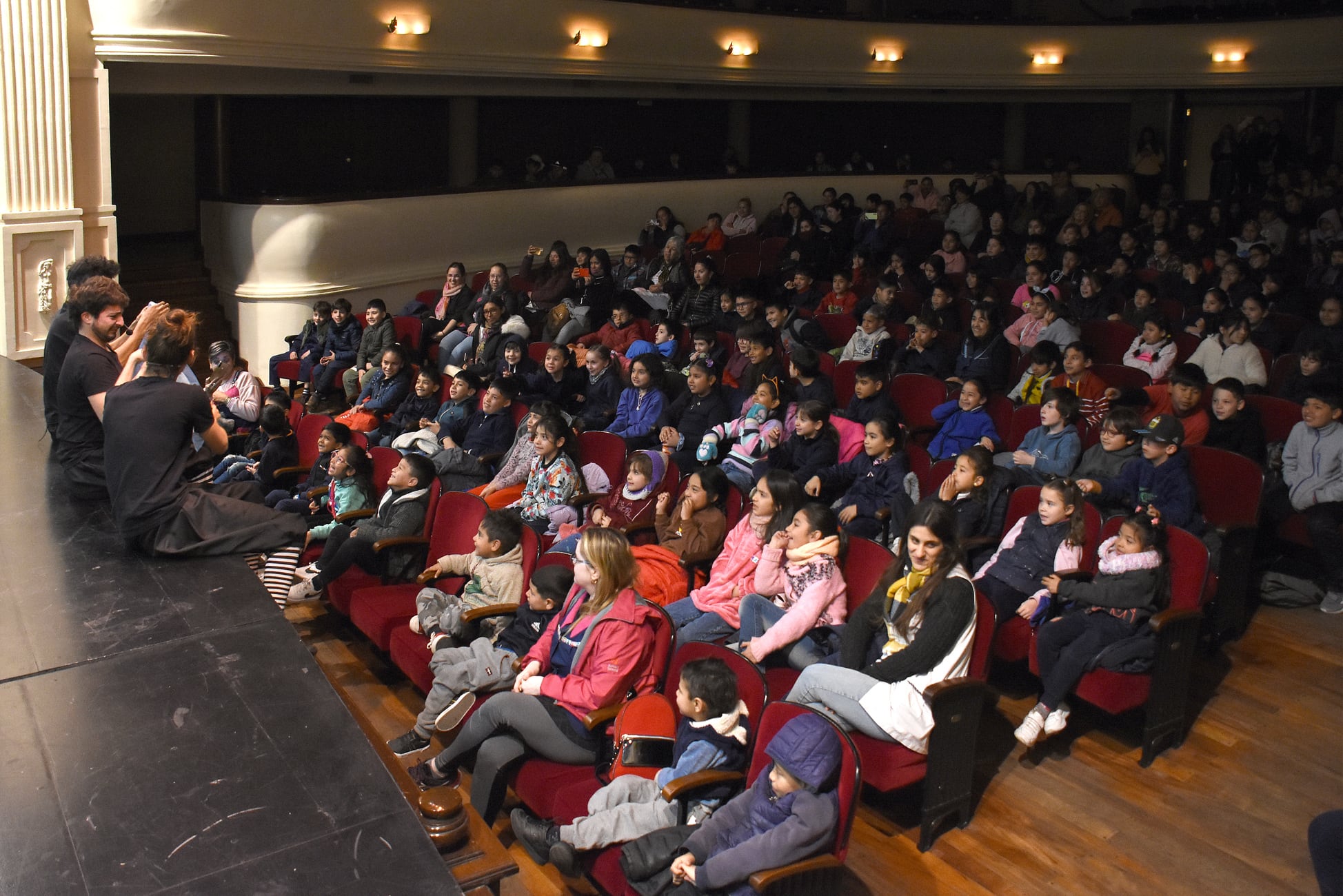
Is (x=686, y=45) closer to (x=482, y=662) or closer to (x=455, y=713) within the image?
(x=482, y=662)

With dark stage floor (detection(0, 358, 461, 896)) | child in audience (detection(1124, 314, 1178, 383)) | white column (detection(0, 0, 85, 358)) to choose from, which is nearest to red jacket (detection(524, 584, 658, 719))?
dark stage floor (detection(0, 358, 461, 896))

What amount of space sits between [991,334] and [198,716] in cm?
461

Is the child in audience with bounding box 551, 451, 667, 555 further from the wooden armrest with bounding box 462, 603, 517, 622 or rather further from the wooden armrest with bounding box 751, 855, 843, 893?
the wooden armrest with bounding box 751, 855, 843, 893

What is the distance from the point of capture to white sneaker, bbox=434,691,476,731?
11.0 feet

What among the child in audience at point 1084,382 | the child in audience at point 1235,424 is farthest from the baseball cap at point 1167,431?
the child in audience at point 1084,382

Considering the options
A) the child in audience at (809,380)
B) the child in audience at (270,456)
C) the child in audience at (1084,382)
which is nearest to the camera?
the child in audience at (1084,382)

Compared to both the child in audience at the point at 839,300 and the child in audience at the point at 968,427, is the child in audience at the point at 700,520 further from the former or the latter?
the child in audience at the point at 839,300

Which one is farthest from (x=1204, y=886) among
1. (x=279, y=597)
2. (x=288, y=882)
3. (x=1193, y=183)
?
(x=1193, y=183)

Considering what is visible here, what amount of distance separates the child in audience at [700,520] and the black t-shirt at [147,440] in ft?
6.05

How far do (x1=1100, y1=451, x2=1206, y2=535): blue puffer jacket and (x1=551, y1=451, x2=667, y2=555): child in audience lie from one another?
167cm

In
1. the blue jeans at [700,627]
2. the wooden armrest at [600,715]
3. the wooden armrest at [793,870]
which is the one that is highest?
the blue jeans at [700,627]

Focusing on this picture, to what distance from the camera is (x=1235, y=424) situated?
4621 mm

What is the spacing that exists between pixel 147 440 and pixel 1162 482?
11.0 ft

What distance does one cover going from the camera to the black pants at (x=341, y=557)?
4348 mm
